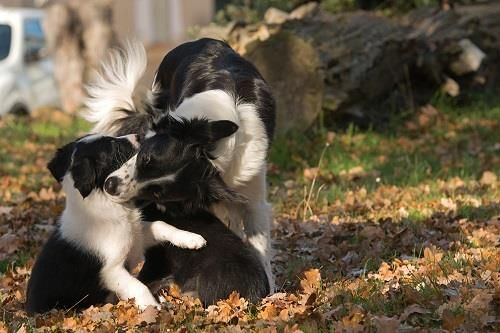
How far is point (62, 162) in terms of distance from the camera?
5.61 m

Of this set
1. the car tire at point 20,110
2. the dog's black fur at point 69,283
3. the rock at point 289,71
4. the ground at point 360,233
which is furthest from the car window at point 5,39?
the dog's black fur at point 69,283

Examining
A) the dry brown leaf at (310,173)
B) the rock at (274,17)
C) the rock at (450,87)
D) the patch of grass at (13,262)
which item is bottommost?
the rock at (450,87)

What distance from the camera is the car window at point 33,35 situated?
18578mm

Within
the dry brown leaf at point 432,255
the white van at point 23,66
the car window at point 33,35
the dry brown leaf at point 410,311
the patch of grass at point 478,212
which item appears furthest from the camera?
the car window at point 33,35

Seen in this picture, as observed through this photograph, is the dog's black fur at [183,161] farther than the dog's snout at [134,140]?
No

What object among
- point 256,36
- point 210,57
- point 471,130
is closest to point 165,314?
point 210,57

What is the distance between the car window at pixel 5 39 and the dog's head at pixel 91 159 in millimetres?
13052

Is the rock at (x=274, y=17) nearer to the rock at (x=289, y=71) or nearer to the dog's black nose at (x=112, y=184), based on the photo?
the rock at (x=289, y=71)

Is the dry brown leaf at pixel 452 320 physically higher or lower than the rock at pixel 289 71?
higher

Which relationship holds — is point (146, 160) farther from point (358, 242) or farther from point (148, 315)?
point (358, 242)

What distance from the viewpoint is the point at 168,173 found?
5.51m

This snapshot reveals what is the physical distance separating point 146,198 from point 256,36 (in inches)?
236

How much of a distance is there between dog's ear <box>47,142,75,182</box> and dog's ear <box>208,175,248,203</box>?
0.86 m

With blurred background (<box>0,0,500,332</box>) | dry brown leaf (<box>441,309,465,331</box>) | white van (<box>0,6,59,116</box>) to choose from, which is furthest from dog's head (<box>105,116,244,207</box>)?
white van (<box>0,6,59,116</box>)
